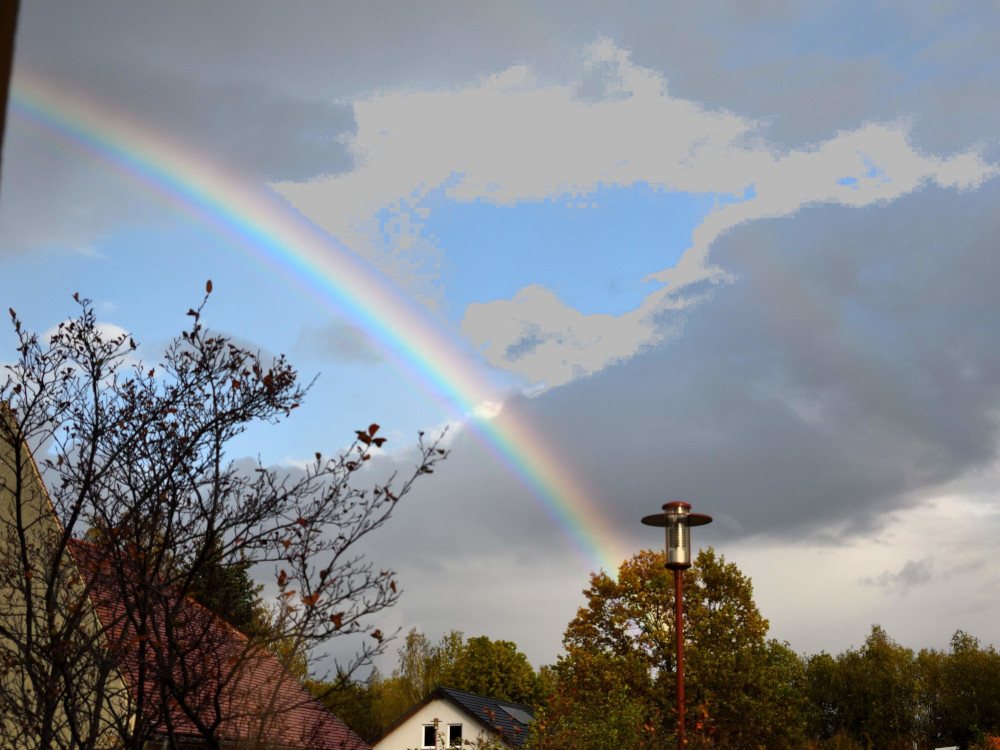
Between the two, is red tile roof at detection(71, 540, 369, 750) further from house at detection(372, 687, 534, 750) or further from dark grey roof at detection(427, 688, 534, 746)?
house at detection(372, 687, 534, 750)

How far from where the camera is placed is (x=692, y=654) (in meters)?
31.9

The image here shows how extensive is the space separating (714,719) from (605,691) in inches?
173

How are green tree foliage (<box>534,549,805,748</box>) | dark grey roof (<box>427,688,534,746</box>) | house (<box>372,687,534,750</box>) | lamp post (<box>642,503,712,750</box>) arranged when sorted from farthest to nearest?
house (<box>372,687,534,750</box>), dark grey roof (<box>427,688,534,746</box>), green tree foliage (<box>534,549,805,748</box>), lamp post (<box>642,503,712,750</box>)

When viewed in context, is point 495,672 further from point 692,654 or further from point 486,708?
point 692,654

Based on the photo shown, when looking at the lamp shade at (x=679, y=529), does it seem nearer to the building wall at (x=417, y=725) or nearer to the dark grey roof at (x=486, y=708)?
the dark grey roof at (x=486, y=708)

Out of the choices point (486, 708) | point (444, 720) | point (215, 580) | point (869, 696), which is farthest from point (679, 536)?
point (869, 696)

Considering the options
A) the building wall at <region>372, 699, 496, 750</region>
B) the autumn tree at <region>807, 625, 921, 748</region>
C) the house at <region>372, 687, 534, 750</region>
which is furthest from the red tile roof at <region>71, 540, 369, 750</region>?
the autumn tree at <region>807, 625, 921, 748</region>

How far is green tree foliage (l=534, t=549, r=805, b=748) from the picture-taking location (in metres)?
31.2

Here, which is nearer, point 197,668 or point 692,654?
point 197,668

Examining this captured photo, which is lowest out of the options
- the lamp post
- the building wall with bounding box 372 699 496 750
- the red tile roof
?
the building wall with bounding box 372 699 496 750

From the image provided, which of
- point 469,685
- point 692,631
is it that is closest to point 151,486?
point 692,631

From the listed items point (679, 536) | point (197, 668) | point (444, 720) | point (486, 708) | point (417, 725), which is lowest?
point (417, 725)

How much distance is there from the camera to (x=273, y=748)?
8.67 meters

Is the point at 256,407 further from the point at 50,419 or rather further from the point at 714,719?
the point at 714,719
